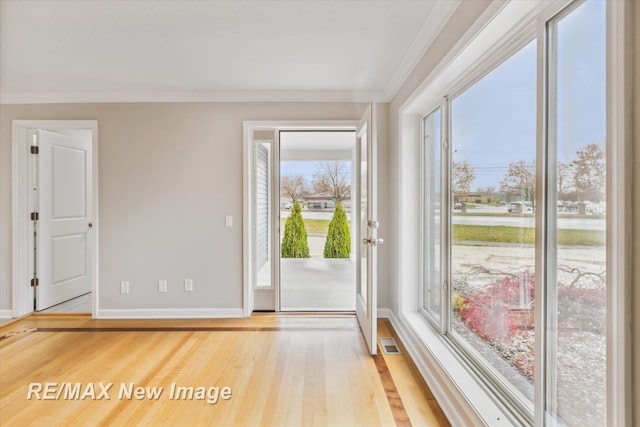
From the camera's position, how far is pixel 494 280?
6.05 feet

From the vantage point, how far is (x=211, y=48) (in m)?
2.49

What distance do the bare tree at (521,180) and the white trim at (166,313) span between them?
2785 millimetres

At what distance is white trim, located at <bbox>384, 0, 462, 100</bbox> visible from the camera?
191cm

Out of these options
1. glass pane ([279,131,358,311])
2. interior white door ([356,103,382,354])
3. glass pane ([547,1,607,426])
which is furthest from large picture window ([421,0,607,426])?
glass pane ([279,131,358,311])

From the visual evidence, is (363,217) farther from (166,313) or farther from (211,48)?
(166,313)

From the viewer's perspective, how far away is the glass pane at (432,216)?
2.60 meters

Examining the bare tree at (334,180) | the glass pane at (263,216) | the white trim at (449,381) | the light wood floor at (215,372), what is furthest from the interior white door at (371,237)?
the bare tree at (334,180)

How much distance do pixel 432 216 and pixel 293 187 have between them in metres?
3.88

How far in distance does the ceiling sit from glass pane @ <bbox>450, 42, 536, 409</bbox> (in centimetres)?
59

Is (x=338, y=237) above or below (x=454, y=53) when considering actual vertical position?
below

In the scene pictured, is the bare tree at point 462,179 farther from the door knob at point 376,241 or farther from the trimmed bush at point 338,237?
the trimmed bush at point 338,237

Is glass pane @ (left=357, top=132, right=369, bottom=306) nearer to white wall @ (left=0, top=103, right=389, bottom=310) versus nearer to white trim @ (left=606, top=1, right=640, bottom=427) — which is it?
white wall @ (left=0, top=103, right=389, bottom=310)

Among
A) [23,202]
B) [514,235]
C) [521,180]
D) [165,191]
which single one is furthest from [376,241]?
[23,202]
